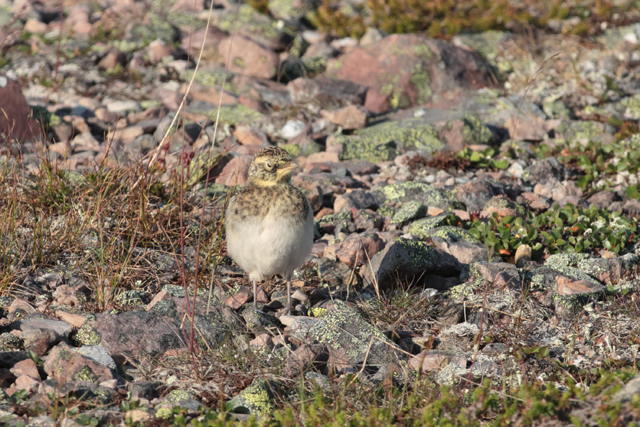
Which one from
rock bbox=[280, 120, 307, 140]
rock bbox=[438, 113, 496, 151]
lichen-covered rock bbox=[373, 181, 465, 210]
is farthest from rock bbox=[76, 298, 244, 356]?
rock bbox=[438, 113, 496, 151]

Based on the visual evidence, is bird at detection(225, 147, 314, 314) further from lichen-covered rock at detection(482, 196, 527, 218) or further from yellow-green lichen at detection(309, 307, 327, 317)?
lichen-covered rock at detection(482, 196, 527, 218)

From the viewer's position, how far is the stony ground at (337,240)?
3666 mm

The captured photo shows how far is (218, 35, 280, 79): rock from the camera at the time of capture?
10.5 m

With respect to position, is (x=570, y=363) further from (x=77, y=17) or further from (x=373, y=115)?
(x=77, y=17)

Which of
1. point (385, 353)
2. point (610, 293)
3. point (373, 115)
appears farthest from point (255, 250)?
point (373, 115)

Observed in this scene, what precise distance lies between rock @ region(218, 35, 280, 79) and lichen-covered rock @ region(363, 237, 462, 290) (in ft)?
19.6

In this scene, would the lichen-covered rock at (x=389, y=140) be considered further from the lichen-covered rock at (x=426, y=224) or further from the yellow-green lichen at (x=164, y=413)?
the yellow-green lichen at (x=164, y=413)

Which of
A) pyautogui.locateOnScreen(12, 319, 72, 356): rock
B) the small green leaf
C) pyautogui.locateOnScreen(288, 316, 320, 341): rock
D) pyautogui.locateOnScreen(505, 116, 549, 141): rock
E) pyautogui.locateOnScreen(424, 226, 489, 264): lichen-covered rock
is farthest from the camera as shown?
pyautogui.locateOnScreen(505, 116, 549, 141): rock

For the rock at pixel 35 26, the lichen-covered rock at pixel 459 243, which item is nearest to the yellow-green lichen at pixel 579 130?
the lichen-covered rock at pixel 459 243

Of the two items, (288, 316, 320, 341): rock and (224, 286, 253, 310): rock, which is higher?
(288, 316, 320, 341): rock

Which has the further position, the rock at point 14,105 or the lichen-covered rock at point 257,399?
the rock at point 14,105

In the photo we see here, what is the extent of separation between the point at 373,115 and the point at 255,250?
18.2 ft

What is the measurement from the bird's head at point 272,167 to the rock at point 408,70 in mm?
5304

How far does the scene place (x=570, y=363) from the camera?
13.4 ft
